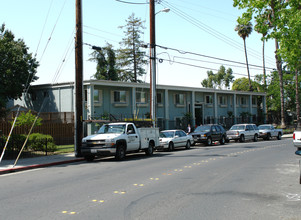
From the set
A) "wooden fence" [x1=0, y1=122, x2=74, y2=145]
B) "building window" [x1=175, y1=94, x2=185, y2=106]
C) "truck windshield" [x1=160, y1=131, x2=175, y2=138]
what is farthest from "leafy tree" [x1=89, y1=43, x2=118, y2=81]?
"truck windshield" [x1=160, y1=131, x2=175, y2=138]

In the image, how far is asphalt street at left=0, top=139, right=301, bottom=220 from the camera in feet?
21.1

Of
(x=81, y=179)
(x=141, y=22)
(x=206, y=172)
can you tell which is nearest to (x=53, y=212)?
(x=81, y=179)

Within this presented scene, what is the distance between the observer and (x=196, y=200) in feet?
24.4

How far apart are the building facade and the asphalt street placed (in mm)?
13367

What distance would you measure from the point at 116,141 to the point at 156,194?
27.2 feet

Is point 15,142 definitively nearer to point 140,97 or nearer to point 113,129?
point 113,129

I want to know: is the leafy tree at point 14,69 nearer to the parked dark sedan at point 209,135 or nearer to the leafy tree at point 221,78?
the parked dark sedan at point 209,135

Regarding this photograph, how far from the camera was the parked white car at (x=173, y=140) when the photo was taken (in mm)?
22203

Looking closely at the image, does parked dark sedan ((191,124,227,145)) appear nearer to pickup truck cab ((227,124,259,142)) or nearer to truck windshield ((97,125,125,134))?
pickup truck cab ((227,124,259,142))

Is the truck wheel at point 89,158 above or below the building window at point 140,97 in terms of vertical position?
below

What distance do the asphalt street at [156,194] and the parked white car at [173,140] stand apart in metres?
9.56

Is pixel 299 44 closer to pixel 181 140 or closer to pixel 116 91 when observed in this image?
pixel 181 140

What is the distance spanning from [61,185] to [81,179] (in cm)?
111

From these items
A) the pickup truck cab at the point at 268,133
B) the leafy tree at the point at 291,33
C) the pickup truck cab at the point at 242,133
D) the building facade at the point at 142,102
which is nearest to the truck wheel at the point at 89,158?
the building facade at the point at 142,102
